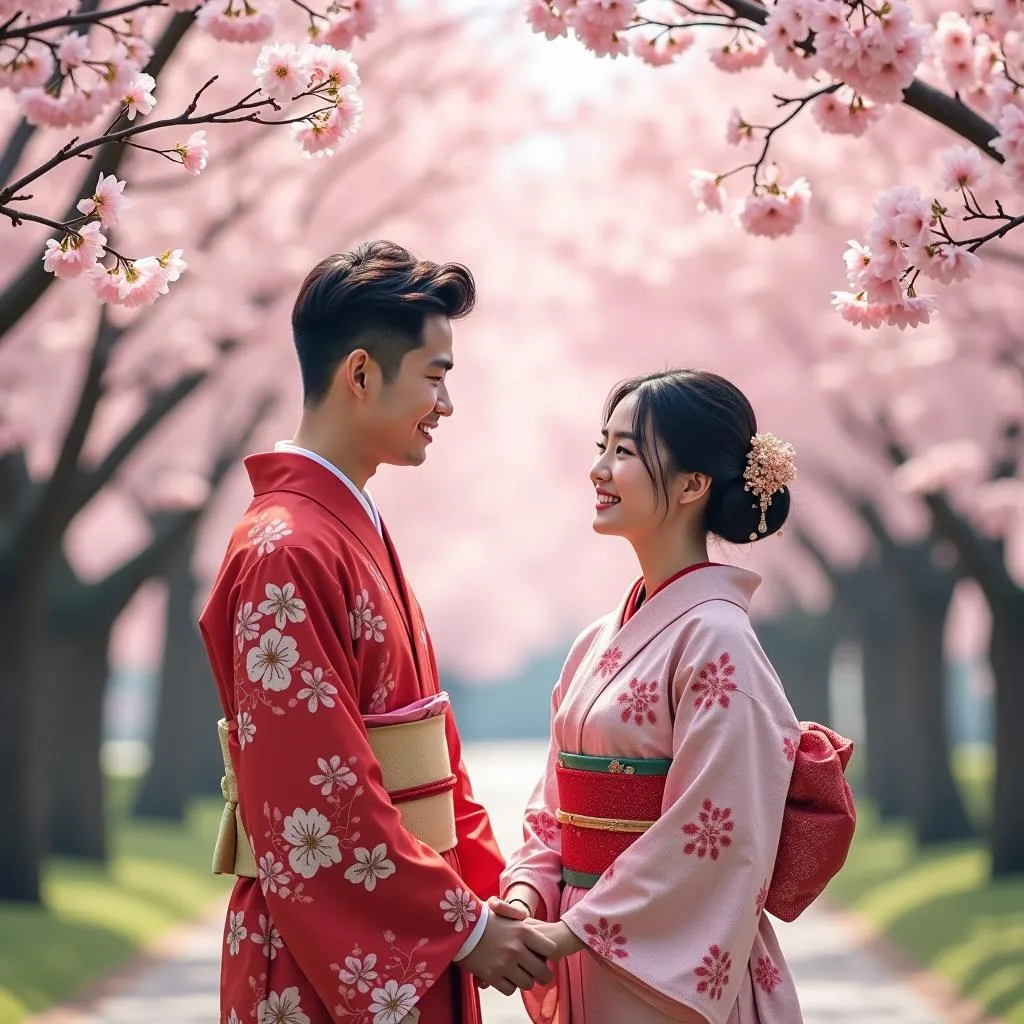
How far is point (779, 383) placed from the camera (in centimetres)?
1684

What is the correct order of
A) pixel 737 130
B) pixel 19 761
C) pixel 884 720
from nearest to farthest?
1. pixel 737 130
2. pixel 19 761
3. pixel 884 720

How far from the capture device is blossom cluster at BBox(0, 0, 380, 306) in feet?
12.1

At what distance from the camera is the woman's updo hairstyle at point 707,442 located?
3650 millimetres

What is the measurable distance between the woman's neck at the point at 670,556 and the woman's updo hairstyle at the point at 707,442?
59 millimetres

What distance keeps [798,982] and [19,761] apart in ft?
16.3

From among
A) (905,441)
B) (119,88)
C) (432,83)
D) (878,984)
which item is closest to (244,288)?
(432,83)

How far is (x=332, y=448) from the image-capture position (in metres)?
3.66

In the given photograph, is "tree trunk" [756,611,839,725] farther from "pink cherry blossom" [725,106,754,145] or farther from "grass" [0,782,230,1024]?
"pink cherry blossom" [725,106,754,145]

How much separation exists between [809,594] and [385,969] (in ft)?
67.0

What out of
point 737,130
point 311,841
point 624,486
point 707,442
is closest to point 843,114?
point 737,130

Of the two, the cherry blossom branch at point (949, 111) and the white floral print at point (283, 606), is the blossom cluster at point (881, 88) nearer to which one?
the cherry blossom branch at point (949, 111)

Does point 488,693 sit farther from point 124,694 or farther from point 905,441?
point 905,441

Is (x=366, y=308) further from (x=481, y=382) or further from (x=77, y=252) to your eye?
(x=481, y=382)

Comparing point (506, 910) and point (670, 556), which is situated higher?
point (670, 556)
